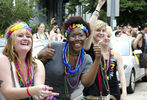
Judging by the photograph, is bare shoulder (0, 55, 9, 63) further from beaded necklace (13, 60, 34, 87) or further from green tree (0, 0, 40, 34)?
green tree (0, 0, 40, 34)

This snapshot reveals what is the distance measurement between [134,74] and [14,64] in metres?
6.74

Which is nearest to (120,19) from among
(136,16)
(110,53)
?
(136,16)

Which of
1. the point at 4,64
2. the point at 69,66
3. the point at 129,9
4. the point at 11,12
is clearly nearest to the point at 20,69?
the point at 4,64

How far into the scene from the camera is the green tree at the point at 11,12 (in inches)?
439

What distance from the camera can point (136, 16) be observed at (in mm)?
28656

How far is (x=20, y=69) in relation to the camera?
2.75m

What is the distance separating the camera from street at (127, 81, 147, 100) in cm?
807

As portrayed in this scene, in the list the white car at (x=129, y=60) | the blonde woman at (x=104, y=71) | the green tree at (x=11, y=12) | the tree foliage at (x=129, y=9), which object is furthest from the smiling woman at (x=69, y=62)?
the tree foliage at (x=129, y=9)

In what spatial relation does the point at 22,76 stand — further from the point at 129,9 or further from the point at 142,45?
the point at 129,9

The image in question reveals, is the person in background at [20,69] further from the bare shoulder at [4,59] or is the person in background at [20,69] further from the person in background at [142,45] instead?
the person in background at [142,45]

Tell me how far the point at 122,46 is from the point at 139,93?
1547mm

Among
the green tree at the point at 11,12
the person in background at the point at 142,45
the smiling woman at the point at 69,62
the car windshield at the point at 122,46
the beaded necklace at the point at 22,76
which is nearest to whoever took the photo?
the beaded necklace at the point at 22,76

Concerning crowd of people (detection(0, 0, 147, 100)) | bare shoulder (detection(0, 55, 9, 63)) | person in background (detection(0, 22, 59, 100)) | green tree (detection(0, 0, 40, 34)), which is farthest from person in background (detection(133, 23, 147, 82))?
bare shoulder (detection(0, 55, 9, 63))

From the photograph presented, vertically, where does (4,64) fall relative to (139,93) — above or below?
above
